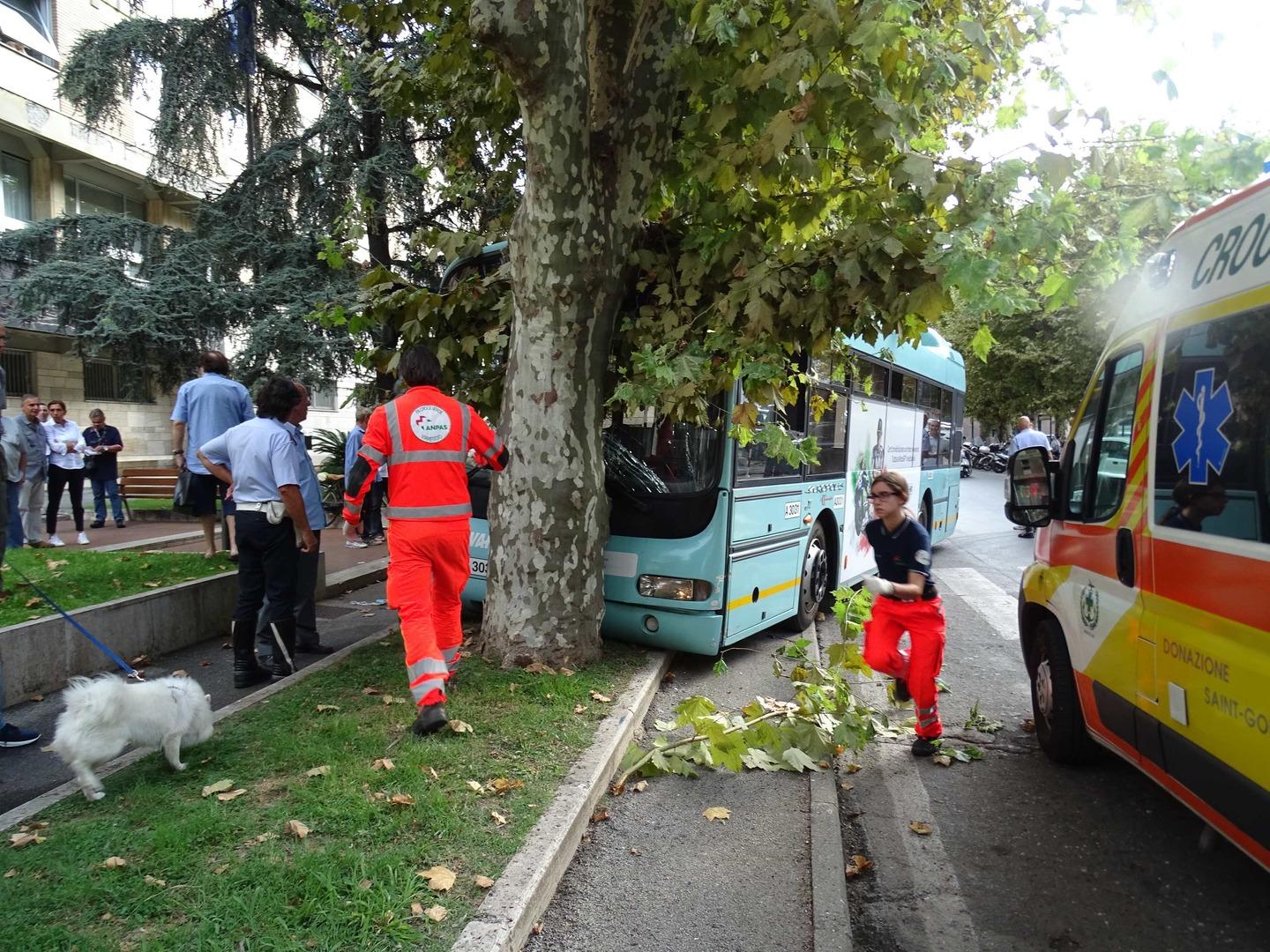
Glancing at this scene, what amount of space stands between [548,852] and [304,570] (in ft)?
12.2

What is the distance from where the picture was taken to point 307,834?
3365mm

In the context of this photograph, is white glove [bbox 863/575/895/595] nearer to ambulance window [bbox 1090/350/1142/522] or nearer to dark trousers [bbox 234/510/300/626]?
ambulance window [bbox 1090/350/1142/522]

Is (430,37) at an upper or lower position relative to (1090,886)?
upper

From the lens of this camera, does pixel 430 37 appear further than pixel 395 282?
Yes

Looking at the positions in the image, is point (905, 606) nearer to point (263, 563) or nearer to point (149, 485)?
point (263, 563)

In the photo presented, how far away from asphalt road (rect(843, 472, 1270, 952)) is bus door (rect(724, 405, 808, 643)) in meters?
1.44

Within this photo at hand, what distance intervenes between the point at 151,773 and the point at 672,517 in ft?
11.1

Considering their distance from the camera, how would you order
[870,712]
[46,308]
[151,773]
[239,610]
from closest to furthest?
1. [151,773]
2. [870,712]
3. [239,610]
4. [46,308]

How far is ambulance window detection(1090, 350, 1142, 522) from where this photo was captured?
12.2 ft

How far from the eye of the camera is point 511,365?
5609 millimetres

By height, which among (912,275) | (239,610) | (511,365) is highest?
(912,275)

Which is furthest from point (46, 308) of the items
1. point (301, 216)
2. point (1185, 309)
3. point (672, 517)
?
point (1185, 309)

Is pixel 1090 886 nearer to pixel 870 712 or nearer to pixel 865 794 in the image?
Result: pixel 865 794

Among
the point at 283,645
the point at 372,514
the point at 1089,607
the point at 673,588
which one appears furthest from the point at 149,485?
the point at 1089,607
